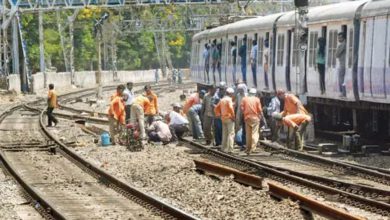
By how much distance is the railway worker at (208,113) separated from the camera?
2661 cm

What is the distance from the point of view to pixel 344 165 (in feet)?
66.7

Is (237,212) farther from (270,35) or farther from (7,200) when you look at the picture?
(270,35)

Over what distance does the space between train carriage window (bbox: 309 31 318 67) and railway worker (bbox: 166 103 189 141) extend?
352 centimetres

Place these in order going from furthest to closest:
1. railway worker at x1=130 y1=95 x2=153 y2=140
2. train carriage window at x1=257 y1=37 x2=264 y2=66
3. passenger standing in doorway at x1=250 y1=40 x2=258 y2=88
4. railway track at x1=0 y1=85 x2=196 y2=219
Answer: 1. passenger standing in doorway at x1=250 y1=40 x2=258 y2=88
2. train carriage window at x1=257 y1=37 x2=264 y2=66
3. railway worker at x1=130 y1=95 x2=153 y2=140
4. railway track at x1=0 y1=85 x2=196 y2=219

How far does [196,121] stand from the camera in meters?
28.4

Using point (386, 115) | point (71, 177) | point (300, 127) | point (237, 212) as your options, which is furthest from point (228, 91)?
point (237, 212)

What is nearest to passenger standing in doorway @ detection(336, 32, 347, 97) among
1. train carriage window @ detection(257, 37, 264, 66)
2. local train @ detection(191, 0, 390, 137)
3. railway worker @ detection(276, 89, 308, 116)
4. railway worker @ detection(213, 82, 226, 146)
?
local train @ detection(191, 0, 390, 137)

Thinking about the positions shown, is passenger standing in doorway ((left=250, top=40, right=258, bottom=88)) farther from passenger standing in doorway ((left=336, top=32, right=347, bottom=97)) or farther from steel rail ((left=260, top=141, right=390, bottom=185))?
passenger standing in doorway ((left=336, top=32, right=347, bottom=97))

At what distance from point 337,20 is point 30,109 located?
84.7 feet

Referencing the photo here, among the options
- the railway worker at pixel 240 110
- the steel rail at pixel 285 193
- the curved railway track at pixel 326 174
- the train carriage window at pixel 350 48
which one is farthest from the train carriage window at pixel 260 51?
the steel rail at pixel 285 193

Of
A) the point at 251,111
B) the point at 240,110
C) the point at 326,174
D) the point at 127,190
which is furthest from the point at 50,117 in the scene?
the point at 127,190

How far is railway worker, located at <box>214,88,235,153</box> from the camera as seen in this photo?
24.3 meters

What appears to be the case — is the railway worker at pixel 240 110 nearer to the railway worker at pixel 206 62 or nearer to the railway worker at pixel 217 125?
the railway worker at pixel 217 125

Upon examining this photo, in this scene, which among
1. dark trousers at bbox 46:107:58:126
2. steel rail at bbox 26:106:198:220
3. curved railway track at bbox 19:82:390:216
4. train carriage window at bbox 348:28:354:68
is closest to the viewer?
steel rail at bbox 26:106:198:220
